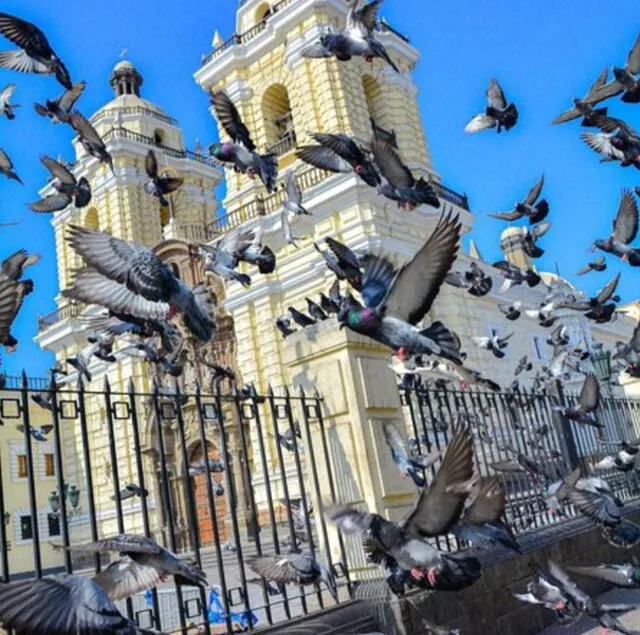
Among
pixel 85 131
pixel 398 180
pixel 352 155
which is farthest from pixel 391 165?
pixel 85 131

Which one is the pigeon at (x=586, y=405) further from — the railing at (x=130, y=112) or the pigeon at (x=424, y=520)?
the railing at (x=130, y=112)

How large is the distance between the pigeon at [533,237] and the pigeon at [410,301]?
541cm

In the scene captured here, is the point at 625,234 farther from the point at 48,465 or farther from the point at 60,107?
the point at 48,465

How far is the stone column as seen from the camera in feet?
18.1

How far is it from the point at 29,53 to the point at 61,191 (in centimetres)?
177

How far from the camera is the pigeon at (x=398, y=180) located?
22.8 feet

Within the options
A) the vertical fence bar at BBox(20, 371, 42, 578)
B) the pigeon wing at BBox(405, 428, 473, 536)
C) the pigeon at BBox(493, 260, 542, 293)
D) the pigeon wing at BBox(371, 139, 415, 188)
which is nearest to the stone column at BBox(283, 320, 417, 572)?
the pigeon wing at BBox(405, 428, 473, 536)

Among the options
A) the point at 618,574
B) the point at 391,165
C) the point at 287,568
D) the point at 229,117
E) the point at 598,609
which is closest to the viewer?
the point at 287,568

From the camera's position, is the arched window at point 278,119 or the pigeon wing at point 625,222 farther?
the arched window at point 278,119

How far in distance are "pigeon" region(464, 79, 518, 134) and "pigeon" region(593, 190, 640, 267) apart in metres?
1.71

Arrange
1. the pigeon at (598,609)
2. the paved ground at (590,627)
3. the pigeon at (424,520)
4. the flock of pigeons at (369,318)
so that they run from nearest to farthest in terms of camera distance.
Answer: the flock of pigeons at (369,318)
the pigeon at (424,520)
the pigeon at (598,609)
the paved ground at (590,627)

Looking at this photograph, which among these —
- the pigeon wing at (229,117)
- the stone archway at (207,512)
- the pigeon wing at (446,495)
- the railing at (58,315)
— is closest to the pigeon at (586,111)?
the pigeon wing at (229,117)

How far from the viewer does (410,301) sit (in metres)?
4.61

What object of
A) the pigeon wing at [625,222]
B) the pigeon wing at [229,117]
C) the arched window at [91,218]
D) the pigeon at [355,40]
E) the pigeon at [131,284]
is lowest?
the pigeon at [131,284]
